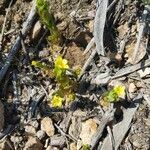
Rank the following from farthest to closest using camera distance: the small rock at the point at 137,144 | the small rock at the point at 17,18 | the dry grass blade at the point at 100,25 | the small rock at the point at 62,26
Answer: the small rock at the point at 17,18
the small rock at the point at 62,26
the dry grass blade at the point at 100,25
the small rock at the point at 137,144

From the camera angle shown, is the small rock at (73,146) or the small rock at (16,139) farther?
the small rock at (16,139)

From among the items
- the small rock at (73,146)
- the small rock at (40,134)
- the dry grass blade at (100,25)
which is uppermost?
the dry grass blade at (100,25)

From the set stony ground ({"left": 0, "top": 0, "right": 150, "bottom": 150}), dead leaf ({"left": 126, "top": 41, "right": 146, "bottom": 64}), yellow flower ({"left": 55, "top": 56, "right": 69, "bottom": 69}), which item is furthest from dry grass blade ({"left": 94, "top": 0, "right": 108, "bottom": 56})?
yellow flower ({"left": 55, "top": 56, "right": 69, "bottom": 69})

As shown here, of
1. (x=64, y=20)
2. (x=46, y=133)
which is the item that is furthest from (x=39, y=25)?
(x=46, y=133)

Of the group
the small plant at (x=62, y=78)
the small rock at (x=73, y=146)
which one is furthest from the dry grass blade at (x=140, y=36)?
the small rock at (x=73, y=146)

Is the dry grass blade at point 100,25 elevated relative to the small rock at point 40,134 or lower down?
elevated

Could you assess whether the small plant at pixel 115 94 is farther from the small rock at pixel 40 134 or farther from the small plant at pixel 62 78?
the small rock at pixel 40 134

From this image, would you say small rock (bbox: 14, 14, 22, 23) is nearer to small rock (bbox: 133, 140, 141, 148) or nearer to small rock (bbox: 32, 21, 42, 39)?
small rock (bbox: 32, 21, 42, 39)

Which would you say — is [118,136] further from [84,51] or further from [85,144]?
[84,51]
